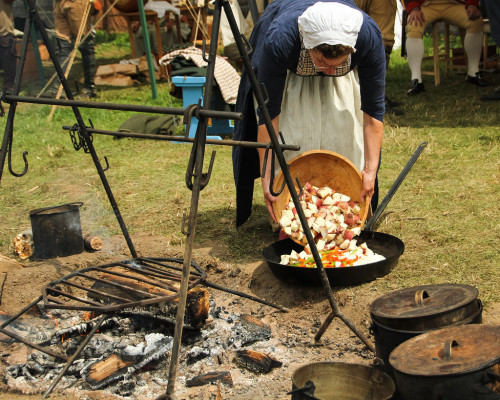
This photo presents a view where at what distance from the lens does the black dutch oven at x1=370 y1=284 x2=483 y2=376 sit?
8.50 feet

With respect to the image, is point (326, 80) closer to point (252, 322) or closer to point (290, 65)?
point (290, 65)

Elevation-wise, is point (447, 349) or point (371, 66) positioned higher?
point (371, 66)

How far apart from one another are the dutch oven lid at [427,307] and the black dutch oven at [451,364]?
0.34 feet

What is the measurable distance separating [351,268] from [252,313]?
68 cm

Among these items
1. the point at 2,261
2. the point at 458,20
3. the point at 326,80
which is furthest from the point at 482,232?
the point at 458,20

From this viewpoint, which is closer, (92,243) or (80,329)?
(80,329)

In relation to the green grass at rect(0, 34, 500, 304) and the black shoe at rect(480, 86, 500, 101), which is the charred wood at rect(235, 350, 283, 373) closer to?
the green grass at rect(0, 34, 500, 304)

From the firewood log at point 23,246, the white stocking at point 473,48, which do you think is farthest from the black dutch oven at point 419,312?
the white stocking at point 473,48

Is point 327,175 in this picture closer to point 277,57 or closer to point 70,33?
point 277,57

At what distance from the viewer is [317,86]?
4.37 metres

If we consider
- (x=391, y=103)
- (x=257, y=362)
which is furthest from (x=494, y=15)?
(x=257, y=362)

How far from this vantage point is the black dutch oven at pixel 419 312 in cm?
259

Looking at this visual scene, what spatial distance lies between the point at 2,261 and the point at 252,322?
2042 mm

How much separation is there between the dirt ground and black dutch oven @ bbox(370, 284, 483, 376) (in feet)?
1.53
